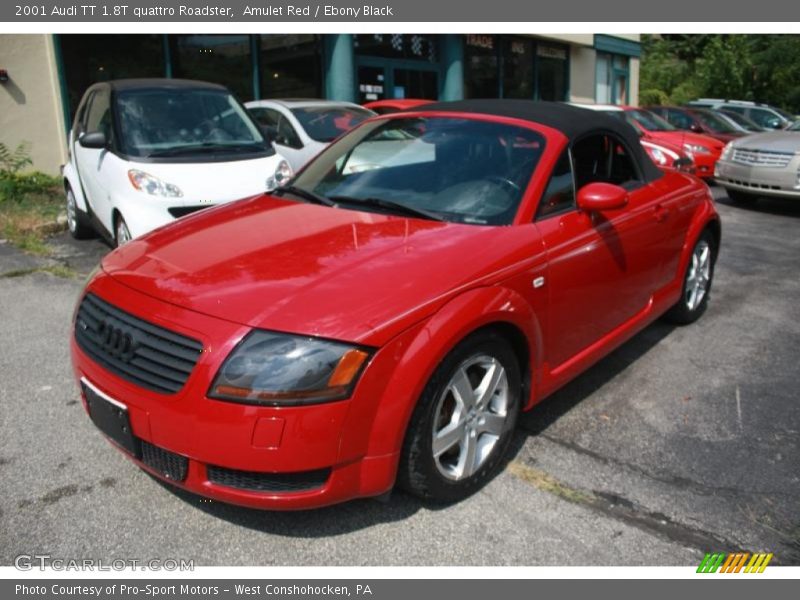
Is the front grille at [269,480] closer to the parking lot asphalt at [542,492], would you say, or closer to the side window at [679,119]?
the parking lot asphalt at [542,492]

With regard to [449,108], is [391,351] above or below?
below

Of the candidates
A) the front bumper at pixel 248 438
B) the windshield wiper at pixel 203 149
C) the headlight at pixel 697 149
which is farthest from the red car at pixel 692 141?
the front bumper at pixel 248 438

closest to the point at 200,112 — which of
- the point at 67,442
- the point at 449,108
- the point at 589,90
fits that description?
the point at 449,108

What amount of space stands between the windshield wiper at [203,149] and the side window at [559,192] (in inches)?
160

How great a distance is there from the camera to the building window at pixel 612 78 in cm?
2381

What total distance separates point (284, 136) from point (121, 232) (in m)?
3.78

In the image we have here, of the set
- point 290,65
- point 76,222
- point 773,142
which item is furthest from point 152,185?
point 290,65

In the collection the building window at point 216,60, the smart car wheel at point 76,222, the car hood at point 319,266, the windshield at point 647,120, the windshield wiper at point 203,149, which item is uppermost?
the building window at point 216,60

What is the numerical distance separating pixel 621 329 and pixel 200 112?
15.8 feet

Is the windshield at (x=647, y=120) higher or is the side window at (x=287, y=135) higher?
the side window at (x=287, y=135)

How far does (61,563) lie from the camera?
2633mm

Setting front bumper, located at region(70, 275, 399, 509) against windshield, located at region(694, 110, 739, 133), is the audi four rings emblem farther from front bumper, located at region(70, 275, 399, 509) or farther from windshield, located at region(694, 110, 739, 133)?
windshield, located at region(694, 110, 739, 133)

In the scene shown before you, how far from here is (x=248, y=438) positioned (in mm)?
2443

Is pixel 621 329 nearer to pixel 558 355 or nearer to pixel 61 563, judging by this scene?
pixel 558 355
